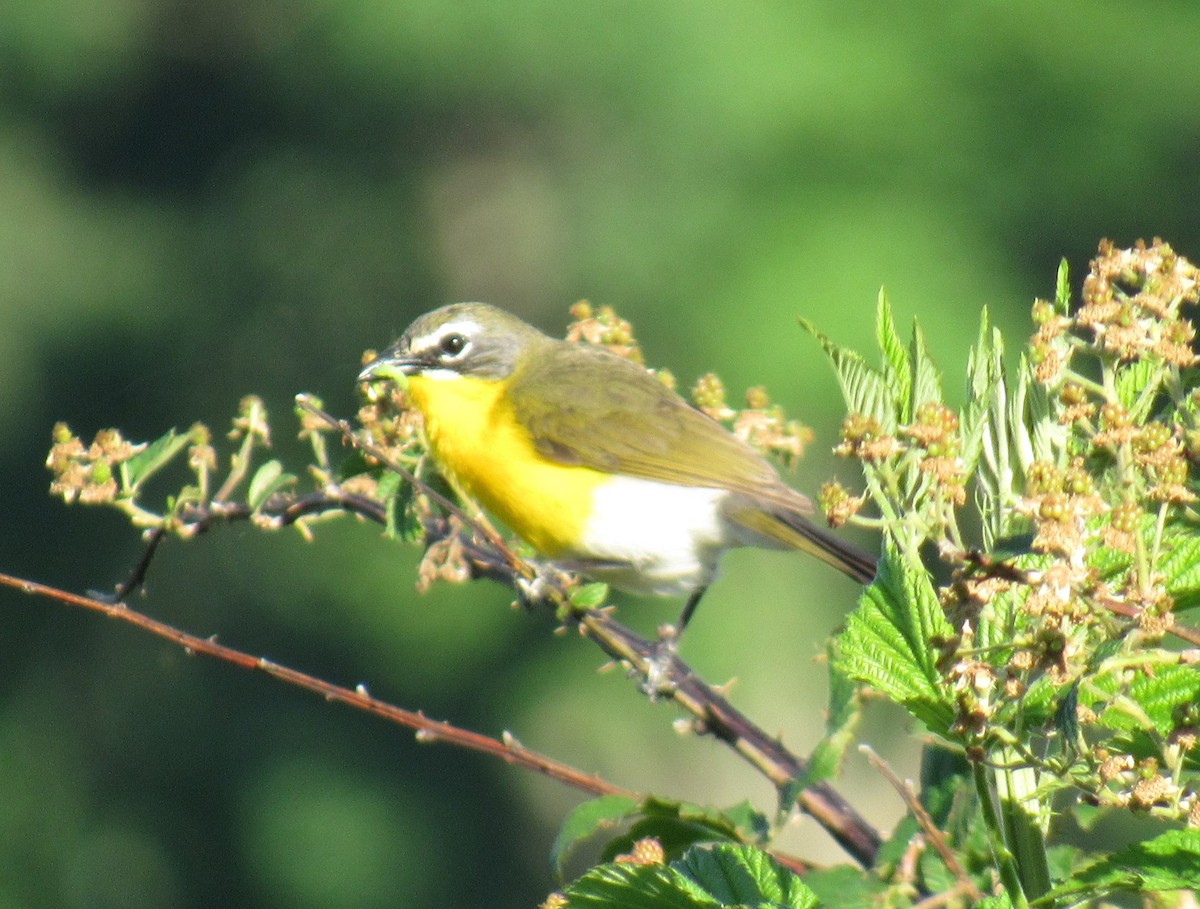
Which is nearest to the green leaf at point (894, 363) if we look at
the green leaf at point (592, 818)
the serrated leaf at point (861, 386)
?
the serrated leaf at point (861, 386)

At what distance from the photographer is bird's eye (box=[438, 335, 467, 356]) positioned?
349cm

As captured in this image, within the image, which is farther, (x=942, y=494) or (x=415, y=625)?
(x=415, y=625)

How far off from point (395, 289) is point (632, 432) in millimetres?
9146

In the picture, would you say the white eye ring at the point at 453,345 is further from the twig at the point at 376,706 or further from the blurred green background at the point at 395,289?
the blurred green background at the point at 395,289

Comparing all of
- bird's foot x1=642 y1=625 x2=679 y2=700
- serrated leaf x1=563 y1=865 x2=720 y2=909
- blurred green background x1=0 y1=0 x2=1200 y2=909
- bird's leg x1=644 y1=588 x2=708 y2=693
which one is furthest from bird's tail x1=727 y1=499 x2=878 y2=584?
blurred green background x1=0 y1=0 x2=1200 y2=909

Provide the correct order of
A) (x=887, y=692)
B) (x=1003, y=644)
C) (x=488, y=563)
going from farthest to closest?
(x=488, y=563) < (x=887, y=692) < (x=1003, y=644)

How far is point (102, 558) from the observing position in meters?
12.8

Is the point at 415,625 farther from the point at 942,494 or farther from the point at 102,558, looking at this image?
the point at 942,494

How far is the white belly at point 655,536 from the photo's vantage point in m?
3.19

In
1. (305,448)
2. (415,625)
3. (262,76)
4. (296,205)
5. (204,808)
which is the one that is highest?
(262,76)

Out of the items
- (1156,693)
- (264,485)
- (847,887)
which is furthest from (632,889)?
(264,485)

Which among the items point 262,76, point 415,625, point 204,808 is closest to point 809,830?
point 415,625

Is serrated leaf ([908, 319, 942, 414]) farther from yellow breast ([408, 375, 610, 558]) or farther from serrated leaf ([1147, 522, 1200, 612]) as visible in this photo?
yellow breast ([408, 375, 610, 558])

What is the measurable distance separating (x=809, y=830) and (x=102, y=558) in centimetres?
600
